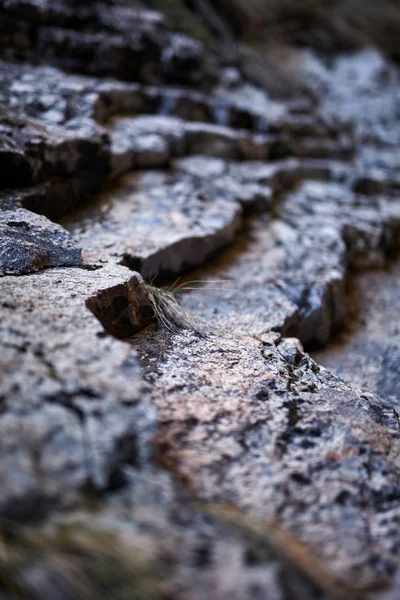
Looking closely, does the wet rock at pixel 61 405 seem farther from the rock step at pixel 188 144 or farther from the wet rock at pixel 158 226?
the rock step at pixel 188 144

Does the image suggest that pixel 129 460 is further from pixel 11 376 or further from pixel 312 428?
pixel 312 428

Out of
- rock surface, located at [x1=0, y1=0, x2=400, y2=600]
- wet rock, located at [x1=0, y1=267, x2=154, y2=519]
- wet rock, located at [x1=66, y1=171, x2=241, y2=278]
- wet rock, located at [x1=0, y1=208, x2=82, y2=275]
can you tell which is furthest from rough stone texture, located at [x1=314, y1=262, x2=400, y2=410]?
wet rock, located at [x1=0, y1=208, x2=82, y2=275]

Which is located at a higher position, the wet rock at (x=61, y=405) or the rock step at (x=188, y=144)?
the rock step at (x=188, y=144)

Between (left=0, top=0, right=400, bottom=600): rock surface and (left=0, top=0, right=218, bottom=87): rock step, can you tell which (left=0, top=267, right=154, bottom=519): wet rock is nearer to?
(left=0, top=0, right=400, bottom=600): rock surface

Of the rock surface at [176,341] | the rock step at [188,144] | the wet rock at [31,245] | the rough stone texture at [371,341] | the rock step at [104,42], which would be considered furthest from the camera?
the rock step at [104,42]

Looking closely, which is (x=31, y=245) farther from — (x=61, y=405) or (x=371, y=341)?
(x=371, y=341)

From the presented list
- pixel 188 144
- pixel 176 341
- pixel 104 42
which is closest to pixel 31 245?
pixel 176 341

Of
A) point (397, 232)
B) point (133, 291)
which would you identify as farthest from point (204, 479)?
point (397, 232)

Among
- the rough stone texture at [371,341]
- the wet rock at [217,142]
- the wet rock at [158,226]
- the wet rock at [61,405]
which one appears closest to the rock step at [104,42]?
the wet rock at [217,142]

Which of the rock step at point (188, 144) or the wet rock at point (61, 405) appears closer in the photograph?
the wet rock at point (61, 405)
